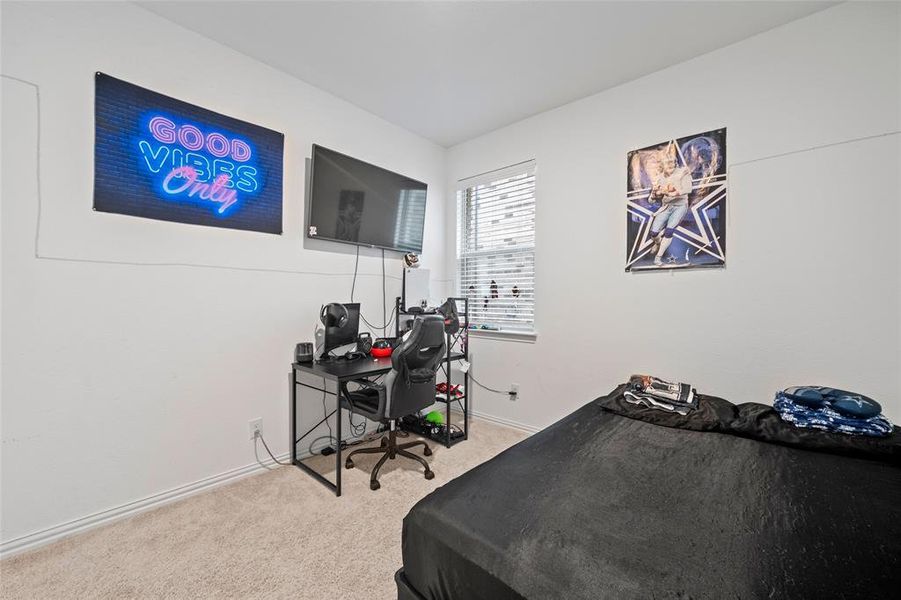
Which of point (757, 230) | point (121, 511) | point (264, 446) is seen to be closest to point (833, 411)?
point (757, 230)

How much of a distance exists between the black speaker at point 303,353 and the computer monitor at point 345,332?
3.9 inches

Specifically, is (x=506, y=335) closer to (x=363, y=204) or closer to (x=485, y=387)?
(x=485, y=387)

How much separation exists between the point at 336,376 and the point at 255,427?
846 mm

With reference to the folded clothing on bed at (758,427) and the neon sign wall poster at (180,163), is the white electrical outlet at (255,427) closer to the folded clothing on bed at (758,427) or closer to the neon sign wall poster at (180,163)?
the neon sign wall poster at (180,163)

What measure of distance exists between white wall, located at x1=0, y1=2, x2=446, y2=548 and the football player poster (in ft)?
8.01

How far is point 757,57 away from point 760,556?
2675 millimetres

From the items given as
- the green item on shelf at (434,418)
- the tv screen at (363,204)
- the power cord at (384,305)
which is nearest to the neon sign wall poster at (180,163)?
the tv screen at (363,204)

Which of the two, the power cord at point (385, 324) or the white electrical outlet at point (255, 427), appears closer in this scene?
the white electrical outlet at point (255, 427)

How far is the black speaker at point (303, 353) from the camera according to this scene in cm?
252

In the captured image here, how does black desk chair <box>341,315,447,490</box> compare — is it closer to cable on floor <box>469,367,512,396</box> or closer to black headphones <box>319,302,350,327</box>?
black headphones <box>319,302,350,327</box>

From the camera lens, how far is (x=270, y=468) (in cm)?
245

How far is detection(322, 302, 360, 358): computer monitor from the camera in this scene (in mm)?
2572

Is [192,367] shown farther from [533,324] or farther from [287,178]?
[533,324]

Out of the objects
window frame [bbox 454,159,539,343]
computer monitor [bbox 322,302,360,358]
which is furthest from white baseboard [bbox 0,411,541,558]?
window frame [bbox 454,159,539,343]
